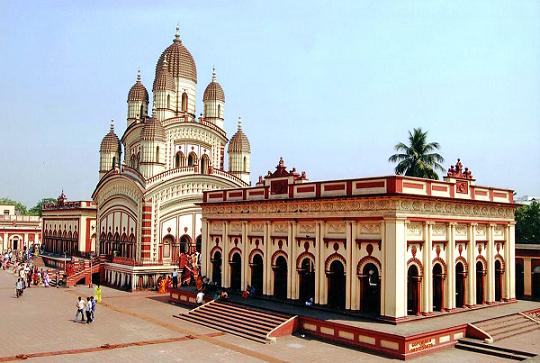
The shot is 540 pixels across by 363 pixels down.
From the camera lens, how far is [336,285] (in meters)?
24.7

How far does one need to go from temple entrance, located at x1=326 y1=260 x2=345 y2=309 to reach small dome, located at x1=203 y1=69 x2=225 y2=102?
2554 centimetres

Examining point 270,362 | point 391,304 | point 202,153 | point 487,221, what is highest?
point 202,153

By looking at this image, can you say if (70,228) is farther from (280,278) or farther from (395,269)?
(395,269)

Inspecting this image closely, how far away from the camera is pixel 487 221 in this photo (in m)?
26.1

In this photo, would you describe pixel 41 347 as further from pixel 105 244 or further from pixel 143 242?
pixel 105 244

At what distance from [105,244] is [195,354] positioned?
28802mm

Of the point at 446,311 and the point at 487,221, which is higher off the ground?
the point at 487,221

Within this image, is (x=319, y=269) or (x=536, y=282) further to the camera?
(x=536, y=282)

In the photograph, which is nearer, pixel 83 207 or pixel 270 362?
pixel 270 362

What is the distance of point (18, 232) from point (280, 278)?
58704 mm

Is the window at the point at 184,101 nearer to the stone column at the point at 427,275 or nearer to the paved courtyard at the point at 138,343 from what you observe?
the paved courtyard at the point at 138,343

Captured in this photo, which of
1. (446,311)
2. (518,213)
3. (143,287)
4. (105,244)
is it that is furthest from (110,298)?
(518,213)

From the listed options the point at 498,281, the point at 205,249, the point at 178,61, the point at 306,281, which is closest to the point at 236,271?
the point at 205,249

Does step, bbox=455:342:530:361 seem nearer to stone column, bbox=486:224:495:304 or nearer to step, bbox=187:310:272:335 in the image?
stone column, bbox=486:224:495:304
